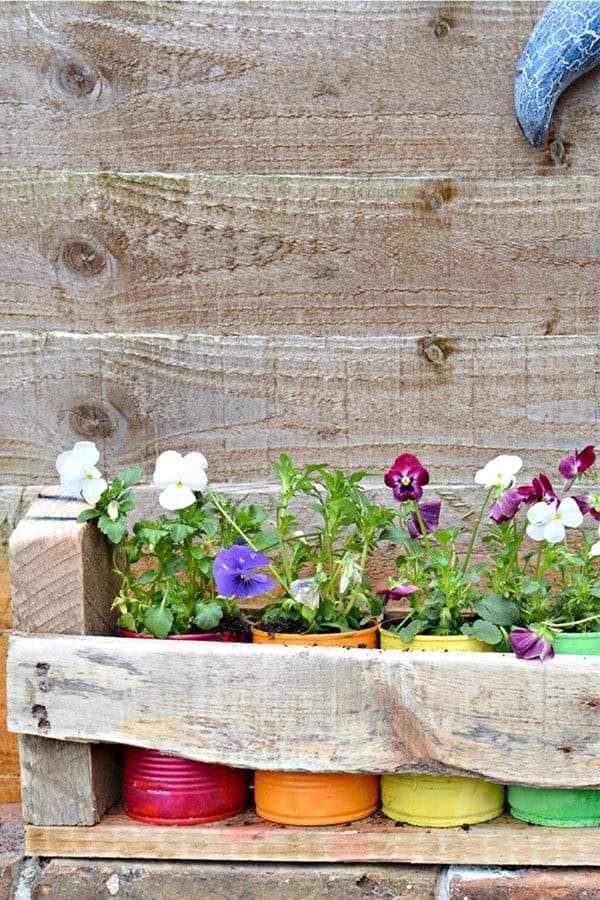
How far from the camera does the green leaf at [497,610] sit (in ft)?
4.91

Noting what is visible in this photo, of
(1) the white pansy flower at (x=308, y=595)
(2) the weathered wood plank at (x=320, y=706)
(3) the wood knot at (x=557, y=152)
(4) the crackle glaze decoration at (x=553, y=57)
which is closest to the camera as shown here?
(2) the weathered wood plank at (x=320, y=706)

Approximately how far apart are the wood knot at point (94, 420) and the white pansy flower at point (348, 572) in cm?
48

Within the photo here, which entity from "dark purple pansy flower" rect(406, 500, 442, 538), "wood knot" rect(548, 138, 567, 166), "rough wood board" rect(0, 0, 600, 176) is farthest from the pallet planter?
"wood knot" rect(548, 138, 567, 166)

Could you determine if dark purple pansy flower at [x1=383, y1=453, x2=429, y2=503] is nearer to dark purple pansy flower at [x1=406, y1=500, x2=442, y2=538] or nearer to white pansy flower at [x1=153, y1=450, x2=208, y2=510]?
dark purple pansy flower at [x1=406, y1=500, x2=442, y2=538]

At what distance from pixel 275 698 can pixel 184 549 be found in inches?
9.9

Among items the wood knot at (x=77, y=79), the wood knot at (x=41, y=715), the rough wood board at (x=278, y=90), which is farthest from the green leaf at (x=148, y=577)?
the wood knot at (x=77, y=79)

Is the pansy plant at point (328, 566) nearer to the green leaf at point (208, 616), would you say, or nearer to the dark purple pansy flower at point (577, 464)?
the green leaf at point (208, 616)

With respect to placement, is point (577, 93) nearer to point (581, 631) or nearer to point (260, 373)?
point (260, 373)

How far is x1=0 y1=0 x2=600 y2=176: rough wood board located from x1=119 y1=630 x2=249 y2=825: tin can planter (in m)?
0.76

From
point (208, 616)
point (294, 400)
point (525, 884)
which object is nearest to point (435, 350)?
point (294, 400)

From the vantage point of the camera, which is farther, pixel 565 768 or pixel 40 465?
pixel 40 465

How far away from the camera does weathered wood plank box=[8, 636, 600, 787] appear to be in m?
1.42

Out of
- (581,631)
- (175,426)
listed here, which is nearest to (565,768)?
(581,631)

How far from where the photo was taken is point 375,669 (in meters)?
1.44
